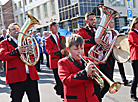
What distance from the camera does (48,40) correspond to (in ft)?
17.8

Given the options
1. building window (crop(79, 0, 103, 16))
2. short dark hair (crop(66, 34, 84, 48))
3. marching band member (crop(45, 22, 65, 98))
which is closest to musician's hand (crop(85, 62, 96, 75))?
short dark hair (crop(66, 34, 84, 48))

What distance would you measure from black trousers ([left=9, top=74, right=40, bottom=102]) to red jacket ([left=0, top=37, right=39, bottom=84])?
0.08 metres

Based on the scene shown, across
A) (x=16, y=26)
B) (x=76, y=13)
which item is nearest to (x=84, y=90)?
(x=16, y=26)

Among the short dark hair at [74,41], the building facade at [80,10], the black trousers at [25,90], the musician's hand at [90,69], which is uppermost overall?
the building facade at [80,10]

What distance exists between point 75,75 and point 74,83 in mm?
96

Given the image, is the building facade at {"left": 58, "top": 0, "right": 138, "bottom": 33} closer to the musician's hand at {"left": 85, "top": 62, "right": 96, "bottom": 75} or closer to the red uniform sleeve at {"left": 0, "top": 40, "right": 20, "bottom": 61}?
the red uniform sleeve at {"left": 0, "top": 40, "right": 20, "bottom": 61}

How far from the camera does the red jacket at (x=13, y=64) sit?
12.3 ft

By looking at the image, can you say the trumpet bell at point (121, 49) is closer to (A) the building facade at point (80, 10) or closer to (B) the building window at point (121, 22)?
(A) the building facade at point (80, 10)

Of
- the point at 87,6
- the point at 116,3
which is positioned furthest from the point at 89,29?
the point at 116,3

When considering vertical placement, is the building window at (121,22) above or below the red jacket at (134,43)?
above

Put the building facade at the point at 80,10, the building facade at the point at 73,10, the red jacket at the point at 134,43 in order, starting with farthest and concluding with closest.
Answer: the building facade at the point at 73,10, the building facade at the point at 80,10, the red jacket at the point at 134,43

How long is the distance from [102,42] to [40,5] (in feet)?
108

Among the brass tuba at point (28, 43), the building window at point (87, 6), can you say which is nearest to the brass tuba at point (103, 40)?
the brass tuba at point (28, 43)

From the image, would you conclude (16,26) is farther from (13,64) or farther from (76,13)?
(76,13)
